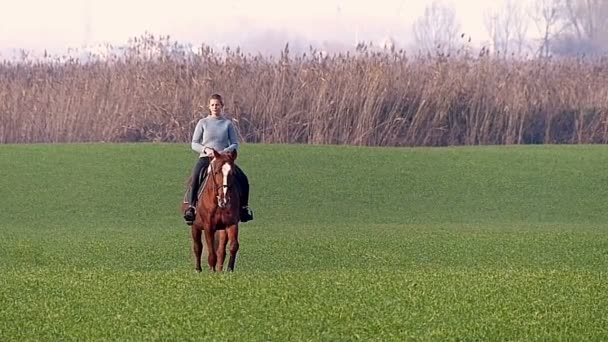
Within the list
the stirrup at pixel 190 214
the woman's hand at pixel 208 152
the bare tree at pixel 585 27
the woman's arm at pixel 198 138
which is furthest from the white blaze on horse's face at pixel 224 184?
the bare tree at pixel 585 27

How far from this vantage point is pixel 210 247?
14.2 metres

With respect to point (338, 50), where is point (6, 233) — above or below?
below

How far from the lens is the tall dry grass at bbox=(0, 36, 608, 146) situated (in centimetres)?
3228

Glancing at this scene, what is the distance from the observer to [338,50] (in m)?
34.8

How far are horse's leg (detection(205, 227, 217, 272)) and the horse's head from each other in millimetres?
406

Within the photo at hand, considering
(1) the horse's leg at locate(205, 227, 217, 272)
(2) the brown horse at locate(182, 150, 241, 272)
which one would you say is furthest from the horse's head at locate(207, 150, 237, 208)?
(1) the horse's leg at locate(205, 227, 217, 272)

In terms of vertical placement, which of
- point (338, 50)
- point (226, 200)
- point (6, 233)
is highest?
point (338, 50)

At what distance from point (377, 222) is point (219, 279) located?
41.4 feet

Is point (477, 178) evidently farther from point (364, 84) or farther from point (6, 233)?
point (6, 233)

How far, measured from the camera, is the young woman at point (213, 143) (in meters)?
14.1

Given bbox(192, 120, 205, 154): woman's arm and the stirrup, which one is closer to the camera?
bbox(192, 120, 205, 154): woman's arm

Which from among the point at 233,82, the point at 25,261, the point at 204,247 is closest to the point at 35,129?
the point at 233,82

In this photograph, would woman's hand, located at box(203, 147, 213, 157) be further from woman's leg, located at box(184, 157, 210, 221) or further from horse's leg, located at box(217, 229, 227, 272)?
horse's leg, located at box(217, 229, 227, 272)

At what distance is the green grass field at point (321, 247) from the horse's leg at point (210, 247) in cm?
59
